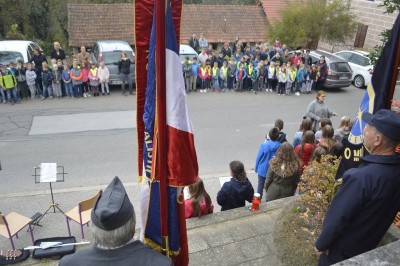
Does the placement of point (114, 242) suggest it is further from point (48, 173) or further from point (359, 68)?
point (359, 68)

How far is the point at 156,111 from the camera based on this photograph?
3.03 m

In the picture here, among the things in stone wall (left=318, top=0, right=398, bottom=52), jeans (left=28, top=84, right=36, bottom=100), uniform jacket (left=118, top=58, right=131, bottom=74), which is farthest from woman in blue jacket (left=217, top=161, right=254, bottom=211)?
stone wall (left=318, top=0, right=398, bottom=52)

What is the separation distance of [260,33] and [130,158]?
18476mm

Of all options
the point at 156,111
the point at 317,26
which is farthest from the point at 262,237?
the point at 317,26

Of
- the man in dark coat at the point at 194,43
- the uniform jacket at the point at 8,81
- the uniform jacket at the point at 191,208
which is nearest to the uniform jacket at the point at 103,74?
the uniform jacket at the point at 8,81

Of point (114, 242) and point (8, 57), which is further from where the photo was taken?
point (8, 57)

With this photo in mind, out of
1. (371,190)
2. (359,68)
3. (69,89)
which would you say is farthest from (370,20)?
(371,190)

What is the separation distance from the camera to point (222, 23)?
25531 millimetres

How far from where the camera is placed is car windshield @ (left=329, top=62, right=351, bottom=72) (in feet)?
55.4

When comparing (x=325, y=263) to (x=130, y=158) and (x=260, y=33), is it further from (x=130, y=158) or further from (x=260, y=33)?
(x=260, y=33)

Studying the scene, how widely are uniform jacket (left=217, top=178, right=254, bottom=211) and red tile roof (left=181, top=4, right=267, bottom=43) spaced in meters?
19.3

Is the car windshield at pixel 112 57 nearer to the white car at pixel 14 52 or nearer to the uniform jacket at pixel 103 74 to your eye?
the uniform jacket at pixel 103 74

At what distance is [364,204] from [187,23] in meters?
23.5

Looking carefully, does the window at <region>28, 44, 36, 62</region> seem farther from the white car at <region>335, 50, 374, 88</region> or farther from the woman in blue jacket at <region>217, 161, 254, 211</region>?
the white car at <region>335, 50, 374, 88</region>
